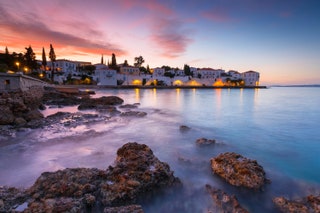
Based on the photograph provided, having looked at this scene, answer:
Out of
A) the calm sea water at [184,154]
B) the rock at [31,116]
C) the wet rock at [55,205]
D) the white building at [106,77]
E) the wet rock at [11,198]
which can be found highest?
the white building at [106,77]

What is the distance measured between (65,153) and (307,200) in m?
6.90

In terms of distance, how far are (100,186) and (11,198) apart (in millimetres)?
1552

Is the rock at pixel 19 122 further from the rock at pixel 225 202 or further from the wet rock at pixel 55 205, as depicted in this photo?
the rock at pixel 225 202

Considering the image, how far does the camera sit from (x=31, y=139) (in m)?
7.37

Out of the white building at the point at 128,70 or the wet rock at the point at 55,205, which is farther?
the white building at the point at 128,70

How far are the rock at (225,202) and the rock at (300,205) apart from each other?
2.82ft

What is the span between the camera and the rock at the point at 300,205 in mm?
3334

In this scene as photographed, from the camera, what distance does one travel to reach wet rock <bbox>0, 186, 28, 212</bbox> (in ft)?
9.84

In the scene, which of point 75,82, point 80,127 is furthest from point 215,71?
point 80,127

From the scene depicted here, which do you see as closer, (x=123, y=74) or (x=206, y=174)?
(x=206, y=174)

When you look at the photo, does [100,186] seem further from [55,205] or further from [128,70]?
[128,70]

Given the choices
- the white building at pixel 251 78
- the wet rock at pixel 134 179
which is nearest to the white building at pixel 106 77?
the wet rock at pixel 134 179

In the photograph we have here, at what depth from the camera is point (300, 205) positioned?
340cm

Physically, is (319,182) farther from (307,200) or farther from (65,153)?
(65,153)
